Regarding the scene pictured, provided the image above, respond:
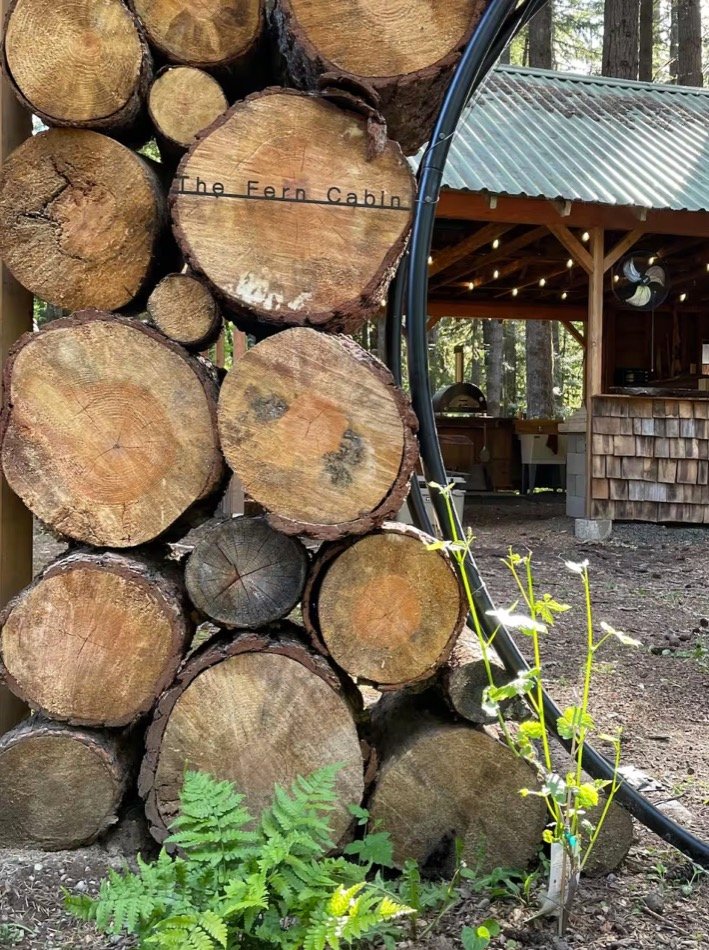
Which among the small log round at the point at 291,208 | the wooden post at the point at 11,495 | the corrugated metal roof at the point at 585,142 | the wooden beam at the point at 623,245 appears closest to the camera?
the small log round at the point at 291,208

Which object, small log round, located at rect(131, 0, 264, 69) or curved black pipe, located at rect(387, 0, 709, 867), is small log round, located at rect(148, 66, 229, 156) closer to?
small log round, located at rect(131, 0, 264, 69)

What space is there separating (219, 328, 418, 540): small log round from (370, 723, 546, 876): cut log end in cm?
60

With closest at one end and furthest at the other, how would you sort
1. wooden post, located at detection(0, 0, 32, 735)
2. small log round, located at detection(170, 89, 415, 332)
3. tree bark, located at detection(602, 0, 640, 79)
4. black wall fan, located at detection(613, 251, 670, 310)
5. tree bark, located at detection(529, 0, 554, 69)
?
small log round, located at detection(170, 89, 415, 332) < wooden post, located at detection(0, 0, 32, 735) < black wall fan, located at detection(613, 251, 670, 310) < tree bark, located at detection(602, 0, 640, 79) < tree bark, located at detection(529, 0, 554, 69)

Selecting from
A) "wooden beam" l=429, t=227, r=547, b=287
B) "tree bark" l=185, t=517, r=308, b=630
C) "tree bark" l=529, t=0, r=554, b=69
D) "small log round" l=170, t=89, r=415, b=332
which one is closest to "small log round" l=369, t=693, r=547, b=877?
"tree bark" l=185, t=517, r=308, b=630

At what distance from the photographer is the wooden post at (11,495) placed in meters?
2.46

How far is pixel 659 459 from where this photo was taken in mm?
8453

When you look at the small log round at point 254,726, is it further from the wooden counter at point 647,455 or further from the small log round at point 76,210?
the wooden counter at point 647,455

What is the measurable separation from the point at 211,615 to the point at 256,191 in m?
→ 1.01

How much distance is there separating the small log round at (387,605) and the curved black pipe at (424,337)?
12 cm

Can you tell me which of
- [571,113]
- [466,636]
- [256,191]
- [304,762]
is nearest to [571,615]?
[466,636]

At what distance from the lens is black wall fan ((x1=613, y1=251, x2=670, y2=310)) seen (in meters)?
9.38

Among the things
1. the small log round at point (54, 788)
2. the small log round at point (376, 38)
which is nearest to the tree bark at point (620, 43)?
the small log round at point (376, 38)

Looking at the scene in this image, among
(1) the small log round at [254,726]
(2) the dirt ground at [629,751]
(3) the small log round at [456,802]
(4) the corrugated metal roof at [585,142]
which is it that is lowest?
(2) the dirt ground at [629,751]

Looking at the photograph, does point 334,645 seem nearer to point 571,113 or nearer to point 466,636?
point 466,636
